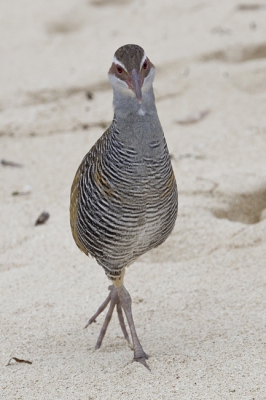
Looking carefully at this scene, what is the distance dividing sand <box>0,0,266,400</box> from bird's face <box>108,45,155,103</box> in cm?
150

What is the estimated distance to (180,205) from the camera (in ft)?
18.5

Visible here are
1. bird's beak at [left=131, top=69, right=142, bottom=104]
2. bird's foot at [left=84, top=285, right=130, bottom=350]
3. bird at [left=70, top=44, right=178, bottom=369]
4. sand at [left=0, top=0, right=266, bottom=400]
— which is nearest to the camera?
bird's beak at [left=131, top=69, right=142, bottom=104]

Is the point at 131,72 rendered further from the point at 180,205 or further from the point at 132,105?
the point at 180,205

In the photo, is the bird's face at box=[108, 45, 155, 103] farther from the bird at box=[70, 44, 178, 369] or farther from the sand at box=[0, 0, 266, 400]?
the sand at box=[0, 0, 266, 400]

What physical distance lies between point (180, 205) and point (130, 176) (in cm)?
192

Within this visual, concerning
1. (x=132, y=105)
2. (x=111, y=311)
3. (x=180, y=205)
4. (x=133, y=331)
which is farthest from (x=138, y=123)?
A: (x=180, y=205)

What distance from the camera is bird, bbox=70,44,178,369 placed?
3736 millimetres

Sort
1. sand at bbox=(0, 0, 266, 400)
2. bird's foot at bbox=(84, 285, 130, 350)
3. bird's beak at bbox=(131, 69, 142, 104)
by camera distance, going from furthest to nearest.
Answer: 1. bird's foot at bbox=(84, 285, 130, 350)
2. sand at bbox=(0, 0, 266, 400)
3. bird's beak at bbox=(131, 69, 142, 104)

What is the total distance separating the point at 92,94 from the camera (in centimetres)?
804

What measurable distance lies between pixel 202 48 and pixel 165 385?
5582 millimetres

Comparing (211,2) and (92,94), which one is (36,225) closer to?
(92,94)

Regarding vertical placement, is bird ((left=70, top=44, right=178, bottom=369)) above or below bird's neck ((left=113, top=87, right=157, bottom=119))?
below

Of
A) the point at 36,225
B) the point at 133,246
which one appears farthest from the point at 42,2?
the point at 133,246

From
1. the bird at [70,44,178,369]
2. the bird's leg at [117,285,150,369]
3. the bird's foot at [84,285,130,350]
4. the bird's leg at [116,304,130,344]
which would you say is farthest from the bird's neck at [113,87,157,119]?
the bird's leg at [116,304,130,344]
